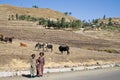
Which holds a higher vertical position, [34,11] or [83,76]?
[34,11]

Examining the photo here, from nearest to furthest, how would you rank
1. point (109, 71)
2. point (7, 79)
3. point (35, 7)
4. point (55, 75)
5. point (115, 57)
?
point (7, 79), point (55, 75), point (109, 71), point (115, 57), point (35, 7)

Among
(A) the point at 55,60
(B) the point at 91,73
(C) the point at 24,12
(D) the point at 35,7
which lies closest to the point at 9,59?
(A) the point at 55,60

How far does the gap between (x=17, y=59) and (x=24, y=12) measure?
401 feet

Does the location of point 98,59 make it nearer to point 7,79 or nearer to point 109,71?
point 109,71

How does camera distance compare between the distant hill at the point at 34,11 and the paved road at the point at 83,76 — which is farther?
the distant hill at the point at 34,11

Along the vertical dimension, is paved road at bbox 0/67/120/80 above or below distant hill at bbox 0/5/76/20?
below

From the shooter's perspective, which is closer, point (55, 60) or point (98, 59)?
point (55, 60)

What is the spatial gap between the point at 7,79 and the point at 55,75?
4.44m

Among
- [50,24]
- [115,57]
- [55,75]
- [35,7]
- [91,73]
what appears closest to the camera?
[55,75]

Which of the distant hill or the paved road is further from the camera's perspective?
the distant hill

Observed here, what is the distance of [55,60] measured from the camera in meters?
34.0

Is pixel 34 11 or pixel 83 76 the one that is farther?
pixel 34 11

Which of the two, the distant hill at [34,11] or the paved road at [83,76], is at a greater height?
the distant hill at [34,11]

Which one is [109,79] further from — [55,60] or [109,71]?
[55,60]
